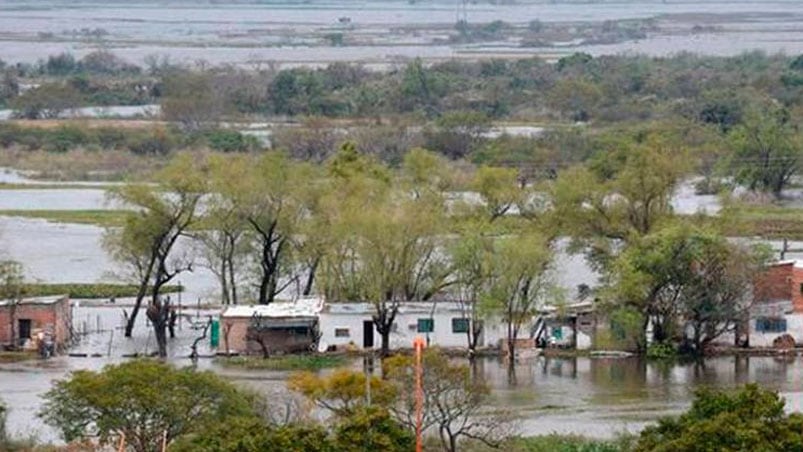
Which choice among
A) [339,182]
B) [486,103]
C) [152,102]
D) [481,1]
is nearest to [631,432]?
[339,182]

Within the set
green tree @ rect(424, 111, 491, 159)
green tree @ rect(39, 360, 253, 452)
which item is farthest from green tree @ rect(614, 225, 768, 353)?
green tree @ rect(424, 111, 491, 159)

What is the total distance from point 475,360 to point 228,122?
91.2 feet

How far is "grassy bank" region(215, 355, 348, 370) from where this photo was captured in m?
24.7

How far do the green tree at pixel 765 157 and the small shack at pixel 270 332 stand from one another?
1383 centimetres

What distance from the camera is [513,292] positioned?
84.5 feet

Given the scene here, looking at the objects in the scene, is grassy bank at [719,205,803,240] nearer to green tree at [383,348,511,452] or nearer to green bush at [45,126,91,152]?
green tree at [383,348,511,452]

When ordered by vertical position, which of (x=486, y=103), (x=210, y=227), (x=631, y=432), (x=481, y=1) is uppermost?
(x=481, y=1)

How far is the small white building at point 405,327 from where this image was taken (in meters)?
25.8

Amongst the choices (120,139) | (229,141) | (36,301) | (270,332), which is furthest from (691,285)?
(120,139)

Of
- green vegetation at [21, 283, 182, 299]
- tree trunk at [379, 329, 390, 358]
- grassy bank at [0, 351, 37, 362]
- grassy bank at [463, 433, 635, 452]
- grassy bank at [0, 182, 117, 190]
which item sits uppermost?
grassy bank at [0, 182, 117, 190]

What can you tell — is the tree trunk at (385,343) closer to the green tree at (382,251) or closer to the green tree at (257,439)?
the green tree at (382,251)

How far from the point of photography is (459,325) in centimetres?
2602

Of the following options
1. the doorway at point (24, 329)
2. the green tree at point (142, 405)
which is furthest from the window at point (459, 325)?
the green tree at point (142, 405)

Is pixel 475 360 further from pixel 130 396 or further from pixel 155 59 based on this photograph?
pixel 155 59
